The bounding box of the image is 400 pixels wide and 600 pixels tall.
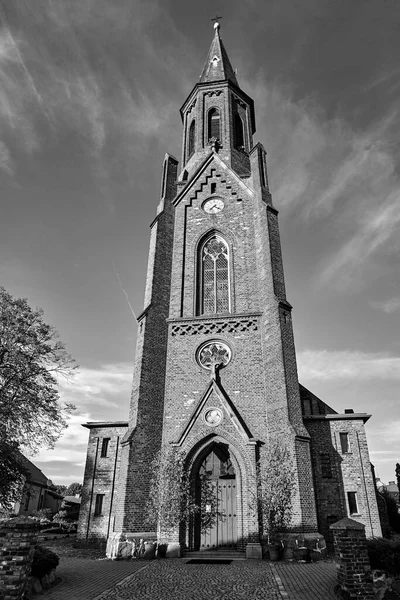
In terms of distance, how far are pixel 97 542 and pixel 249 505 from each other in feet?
26.7

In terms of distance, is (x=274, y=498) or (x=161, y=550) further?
(x=161, y=550)

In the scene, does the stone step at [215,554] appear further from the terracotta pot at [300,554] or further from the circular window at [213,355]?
the circular window at [213,355]

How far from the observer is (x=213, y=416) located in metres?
17.1

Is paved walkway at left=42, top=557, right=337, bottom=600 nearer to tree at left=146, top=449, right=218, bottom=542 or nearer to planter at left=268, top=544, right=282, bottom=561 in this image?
planter at left=268, top=544, right=282, bottom=561

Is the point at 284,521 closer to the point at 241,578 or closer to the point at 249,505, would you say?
the point at 249,505

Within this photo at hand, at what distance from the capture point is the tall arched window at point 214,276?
21.6 metres

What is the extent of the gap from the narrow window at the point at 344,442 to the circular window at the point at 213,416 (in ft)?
18.6

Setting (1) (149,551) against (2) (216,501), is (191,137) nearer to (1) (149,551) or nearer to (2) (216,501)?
(2) (216,501)

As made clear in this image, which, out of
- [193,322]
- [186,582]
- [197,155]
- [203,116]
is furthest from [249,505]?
[203,116]

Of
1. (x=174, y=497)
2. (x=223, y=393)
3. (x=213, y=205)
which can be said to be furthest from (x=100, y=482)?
(x=213, y=205)

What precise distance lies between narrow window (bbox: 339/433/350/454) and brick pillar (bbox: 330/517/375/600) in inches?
397

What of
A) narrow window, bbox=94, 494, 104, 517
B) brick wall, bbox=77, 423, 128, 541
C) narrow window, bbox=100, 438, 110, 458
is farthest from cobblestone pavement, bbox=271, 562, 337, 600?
narrow window, bbox=100, 438, 110, 458

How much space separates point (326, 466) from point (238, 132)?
23983mm

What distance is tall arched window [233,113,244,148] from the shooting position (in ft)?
99.0
